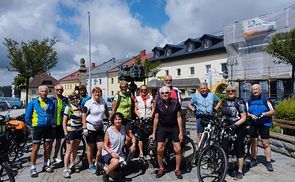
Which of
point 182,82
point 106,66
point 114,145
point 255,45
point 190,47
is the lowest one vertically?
point 114,145

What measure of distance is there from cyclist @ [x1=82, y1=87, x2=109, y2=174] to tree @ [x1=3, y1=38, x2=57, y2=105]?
15.3 meters

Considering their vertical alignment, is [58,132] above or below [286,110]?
below

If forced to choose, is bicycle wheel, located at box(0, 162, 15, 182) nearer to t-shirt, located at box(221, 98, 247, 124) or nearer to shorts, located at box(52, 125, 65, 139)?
shorts, located at box(52, 125, 65, 139)

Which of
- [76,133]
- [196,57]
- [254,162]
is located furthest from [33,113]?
[196,57]

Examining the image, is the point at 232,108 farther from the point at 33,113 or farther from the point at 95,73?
the point at 95,73

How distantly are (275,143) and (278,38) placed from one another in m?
15.9

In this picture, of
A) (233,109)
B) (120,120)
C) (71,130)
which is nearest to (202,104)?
(233,109)

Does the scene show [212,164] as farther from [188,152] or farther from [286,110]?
[286,110]

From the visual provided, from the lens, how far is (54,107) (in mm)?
6789

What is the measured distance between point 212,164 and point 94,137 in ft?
7.38

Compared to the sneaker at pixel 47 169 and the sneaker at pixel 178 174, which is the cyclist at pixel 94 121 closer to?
the sneaker at pixel 47 169

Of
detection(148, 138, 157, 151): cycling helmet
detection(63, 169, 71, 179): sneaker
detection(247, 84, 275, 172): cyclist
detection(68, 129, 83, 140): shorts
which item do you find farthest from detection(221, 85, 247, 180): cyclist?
detection(63, 169, 71, 179): sneaker

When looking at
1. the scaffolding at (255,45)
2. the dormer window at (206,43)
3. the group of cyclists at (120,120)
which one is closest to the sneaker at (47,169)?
the group of cyclists at (120,120)

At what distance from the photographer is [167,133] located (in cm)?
607
